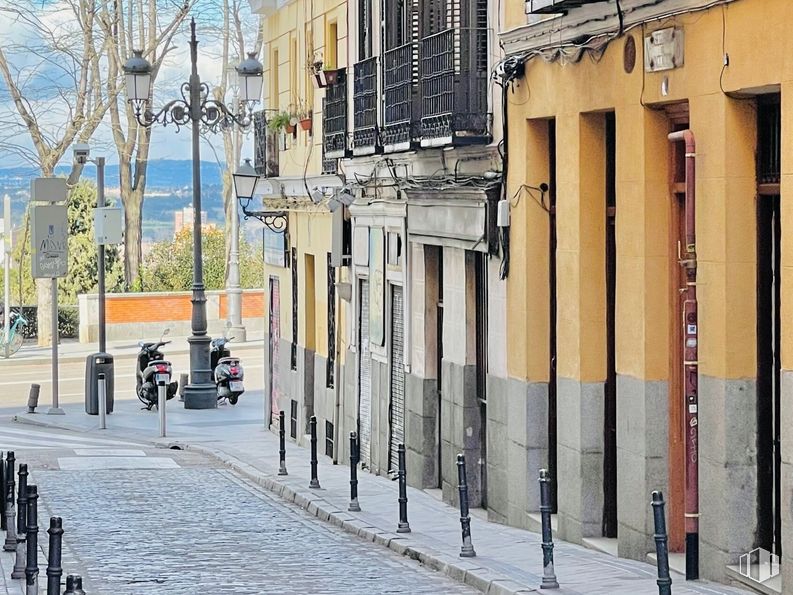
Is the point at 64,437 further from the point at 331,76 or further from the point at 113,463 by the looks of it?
the point at 331,76

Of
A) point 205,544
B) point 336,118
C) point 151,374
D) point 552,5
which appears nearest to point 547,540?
point 552,5

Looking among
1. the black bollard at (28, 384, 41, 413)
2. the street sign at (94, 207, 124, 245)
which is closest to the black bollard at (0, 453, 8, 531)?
the black bollard at (28, 384, 41, 413)

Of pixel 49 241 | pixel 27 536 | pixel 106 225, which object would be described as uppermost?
pixel 106 225

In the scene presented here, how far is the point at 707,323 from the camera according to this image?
12172 mm

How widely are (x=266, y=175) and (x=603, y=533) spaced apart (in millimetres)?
15868

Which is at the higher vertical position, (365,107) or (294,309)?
(365,107)

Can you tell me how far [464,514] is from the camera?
13.9 metres

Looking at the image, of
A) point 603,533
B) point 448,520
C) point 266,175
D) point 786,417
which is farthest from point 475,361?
point 266,175

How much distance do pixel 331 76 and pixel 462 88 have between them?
661 centimetres

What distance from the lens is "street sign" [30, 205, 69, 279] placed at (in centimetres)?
3259

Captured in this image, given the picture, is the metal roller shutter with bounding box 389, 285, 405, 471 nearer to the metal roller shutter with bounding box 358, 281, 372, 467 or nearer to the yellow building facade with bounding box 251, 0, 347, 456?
the metal roller shutter with bounding box 358, 281, 372, 467

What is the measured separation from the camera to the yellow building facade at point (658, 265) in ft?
38.7

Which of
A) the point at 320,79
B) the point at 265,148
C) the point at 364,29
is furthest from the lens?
the point at 265,148

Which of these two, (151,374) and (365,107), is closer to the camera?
(365,107)
